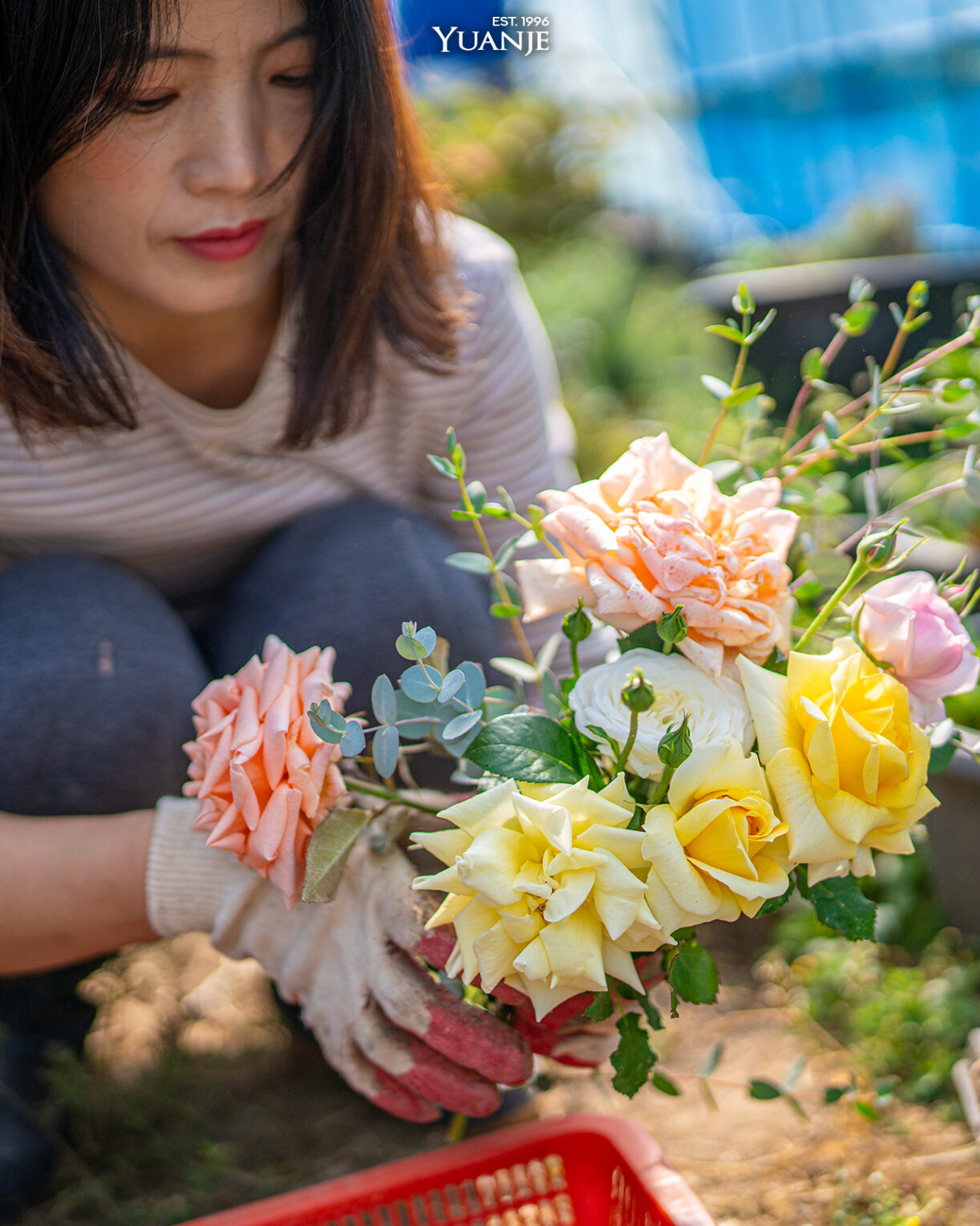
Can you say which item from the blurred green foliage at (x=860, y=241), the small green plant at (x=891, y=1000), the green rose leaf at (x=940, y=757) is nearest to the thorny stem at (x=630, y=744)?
the green rose leaf at (x=940, y=757)

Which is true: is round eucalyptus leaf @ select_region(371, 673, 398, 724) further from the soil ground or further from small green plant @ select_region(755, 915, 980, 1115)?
small green plant @ select_region(755, 915, 980, 1115)

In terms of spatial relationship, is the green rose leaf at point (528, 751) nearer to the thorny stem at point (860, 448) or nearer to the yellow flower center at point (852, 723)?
the yellow flower center at point (852, 723)

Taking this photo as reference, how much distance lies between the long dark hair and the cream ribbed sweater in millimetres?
54

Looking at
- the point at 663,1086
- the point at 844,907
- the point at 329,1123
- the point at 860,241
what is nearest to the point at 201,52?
the point at 844,907

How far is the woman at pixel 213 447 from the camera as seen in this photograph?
0.74 meters

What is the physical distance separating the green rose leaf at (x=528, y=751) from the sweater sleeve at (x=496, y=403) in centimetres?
53

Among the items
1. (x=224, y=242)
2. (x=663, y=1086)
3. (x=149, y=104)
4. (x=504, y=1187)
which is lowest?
(x=504, y=1187)

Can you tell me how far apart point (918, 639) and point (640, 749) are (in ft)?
0.55

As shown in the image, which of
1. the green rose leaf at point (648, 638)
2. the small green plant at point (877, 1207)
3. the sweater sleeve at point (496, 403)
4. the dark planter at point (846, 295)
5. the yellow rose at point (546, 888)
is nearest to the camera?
the yellow rose at point (546, 888)

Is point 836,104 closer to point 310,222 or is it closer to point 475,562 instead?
point 310,222

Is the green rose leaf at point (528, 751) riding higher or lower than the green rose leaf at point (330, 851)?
higher

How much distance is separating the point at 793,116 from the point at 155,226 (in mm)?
2853

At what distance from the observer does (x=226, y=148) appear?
0.76 meters

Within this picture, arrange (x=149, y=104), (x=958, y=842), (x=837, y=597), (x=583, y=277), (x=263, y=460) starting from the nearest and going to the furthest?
1. (x=837, y=597)
2. (x=149, y=104)
3. (x=263, y=460)
4. (x=958, y=842)
5. (x=583, y=277)
